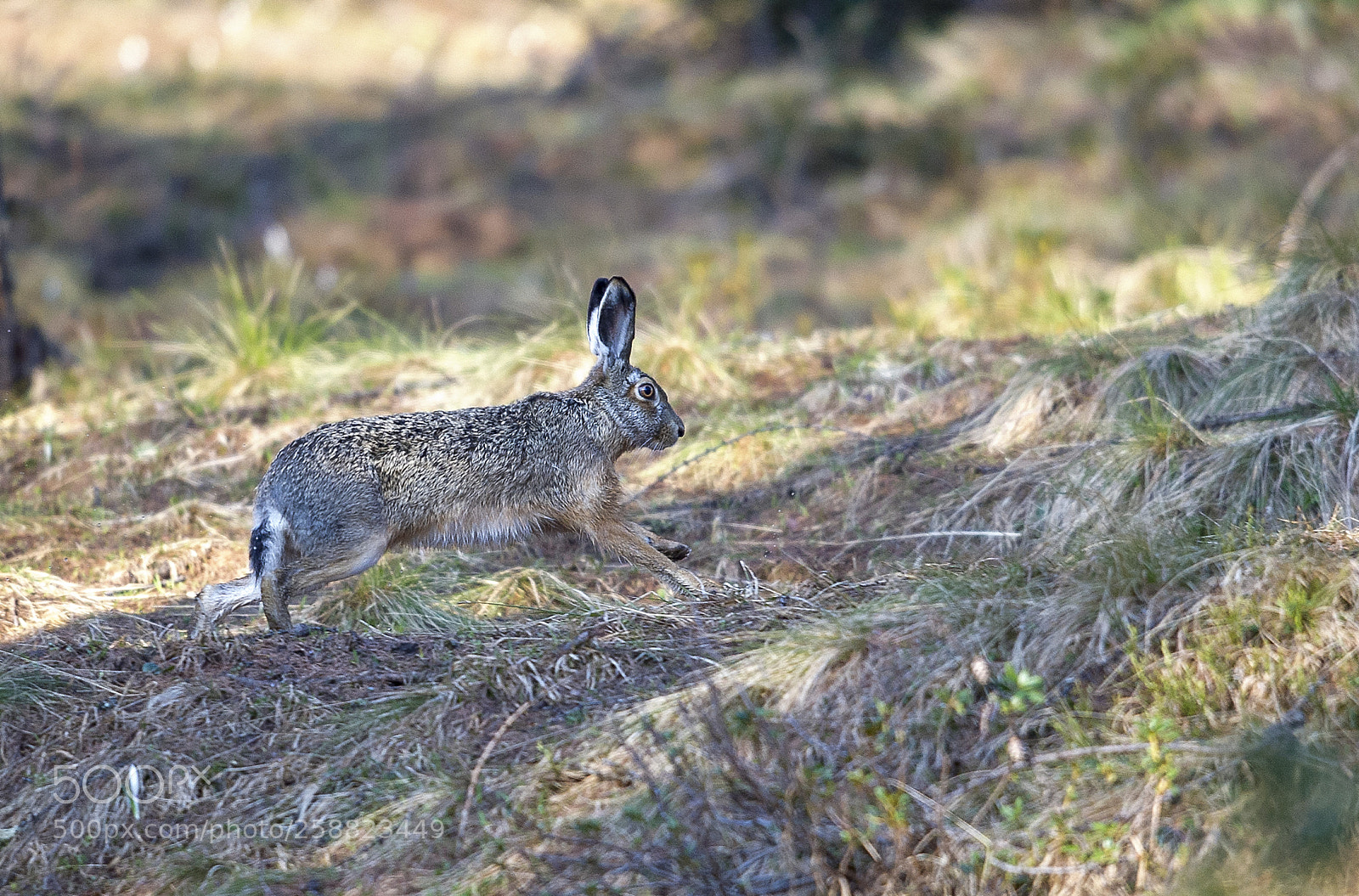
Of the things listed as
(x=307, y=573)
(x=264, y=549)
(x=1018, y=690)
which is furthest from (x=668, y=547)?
(x=1018, y=690)

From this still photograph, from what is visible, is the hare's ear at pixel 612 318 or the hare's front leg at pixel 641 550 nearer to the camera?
the hare's front leg at pixel 641 550

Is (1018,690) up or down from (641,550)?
up

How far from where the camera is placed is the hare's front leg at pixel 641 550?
6.14 metres

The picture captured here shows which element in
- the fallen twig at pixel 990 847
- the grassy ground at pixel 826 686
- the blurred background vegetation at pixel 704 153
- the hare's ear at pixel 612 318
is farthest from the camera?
the blurred background vegetation at pixel 704 153

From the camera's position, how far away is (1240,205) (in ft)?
52.1

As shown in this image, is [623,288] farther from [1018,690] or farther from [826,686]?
[1018,690]

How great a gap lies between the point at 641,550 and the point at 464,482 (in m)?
0.92

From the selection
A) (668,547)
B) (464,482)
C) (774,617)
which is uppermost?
(464,482)

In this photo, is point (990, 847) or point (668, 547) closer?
point (990, 847)

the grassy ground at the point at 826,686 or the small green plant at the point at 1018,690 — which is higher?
the small green plant at the point at 1018,690

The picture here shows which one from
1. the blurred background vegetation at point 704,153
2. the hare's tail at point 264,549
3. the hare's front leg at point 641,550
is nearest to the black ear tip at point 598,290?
the hare's front leg at point 641,550

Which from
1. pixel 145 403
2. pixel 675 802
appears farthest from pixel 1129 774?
pixel 145 403

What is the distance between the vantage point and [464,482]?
240 inches

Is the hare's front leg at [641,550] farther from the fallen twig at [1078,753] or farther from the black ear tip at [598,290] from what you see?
the fallen twig at [1078,753]
